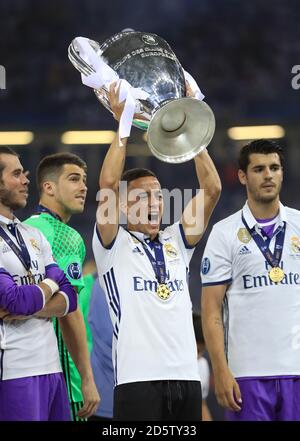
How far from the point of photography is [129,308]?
11.8 ft

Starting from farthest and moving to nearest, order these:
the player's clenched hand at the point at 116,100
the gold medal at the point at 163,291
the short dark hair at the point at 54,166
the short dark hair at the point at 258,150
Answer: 1. the short dark hair at the point at 54,166
2. the short dark hair at the point at 258,150
3. the gold medal at the point at 163,291
4. the player's clenched hand at the point at 116,100

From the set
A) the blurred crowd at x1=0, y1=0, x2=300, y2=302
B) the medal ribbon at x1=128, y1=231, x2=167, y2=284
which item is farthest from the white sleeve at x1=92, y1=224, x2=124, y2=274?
the blurred crowd at x1=0, y1=0, x2=300, y2=302

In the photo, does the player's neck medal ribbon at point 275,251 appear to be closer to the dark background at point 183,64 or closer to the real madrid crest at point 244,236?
the real madrid crest at point 244,236

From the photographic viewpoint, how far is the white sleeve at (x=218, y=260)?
3.96 meters

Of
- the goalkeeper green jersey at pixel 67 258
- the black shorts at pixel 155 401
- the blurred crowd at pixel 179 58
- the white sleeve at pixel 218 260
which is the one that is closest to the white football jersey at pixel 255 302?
the white sleeve at pixel 218 260

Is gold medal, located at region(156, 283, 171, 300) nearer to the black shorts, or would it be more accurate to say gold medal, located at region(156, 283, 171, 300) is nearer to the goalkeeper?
the black shorts

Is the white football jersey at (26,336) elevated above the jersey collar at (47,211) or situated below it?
below

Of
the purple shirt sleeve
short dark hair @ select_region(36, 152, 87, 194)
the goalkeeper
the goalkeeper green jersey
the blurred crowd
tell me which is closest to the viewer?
the purple shirt sleeve

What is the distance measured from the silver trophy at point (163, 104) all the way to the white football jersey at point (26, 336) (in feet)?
2.14

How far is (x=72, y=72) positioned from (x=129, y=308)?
346 inches

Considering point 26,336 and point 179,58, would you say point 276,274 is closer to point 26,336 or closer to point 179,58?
point 26,336

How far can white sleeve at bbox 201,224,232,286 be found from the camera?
13.0ft
